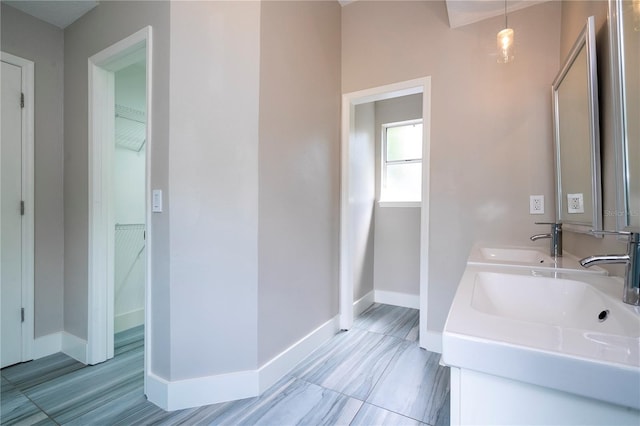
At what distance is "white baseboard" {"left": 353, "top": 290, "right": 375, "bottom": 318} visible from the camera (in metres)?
2.97

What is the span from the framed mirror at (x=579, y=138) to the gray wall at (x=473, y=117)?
0.21m

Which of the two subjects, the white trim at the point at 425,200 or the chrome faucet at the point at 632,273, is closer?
the chrome faucet at the point at 632,273

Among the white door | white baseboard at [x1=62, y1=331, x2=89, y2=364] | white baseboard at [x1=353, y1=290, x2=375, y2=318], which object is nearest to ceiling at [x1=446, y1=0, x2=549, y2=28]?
white baseboard at [x1=353, y1=290, x2=375, y2=318]

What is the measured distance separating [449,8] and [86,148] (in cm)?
277

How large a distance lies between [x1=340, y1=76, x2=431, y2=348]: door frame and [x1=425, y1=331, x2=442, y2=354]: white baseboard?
0.07 ft

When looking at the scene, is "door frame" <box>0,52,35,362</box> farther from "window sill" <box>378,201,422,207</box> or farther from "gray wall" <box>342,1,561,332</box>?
"window sill" <box>378,201,422,207</box>

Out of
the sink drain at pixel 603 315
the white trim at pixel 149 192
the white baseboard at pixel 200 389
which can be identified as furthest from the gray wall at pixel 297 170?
the sink drain at pixel 603 315

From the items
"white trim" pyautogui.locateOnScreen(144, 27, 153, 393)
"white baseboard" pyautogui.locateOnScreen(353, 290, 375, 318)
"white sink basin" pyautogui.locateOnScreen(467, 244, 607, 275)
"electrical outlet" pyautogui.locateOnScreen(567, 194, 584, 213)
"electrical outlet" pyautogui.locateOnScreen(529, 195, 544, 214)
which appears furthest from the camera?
"white baseboard" pyautogui.locateOnScreen(353, 290, 375, 318)

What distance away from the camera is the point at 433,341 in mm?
2223

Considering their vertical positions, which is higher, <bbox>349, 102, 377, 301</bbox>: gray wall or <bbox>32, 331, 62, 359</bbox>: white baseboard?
<bbox>349, 102, 377, 301</bbox>: gray wall

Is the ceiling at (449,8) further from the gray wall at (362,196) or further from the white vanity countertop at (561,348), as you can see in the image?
the white vanity countertop at (561,348)

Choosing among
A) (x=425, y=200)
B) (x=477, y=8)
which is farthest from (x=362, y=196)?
(x=477, y=8)

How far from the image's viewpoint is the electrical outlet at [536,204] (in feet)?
6.18

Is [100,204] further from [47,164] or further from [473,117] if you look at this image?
[473,117]
